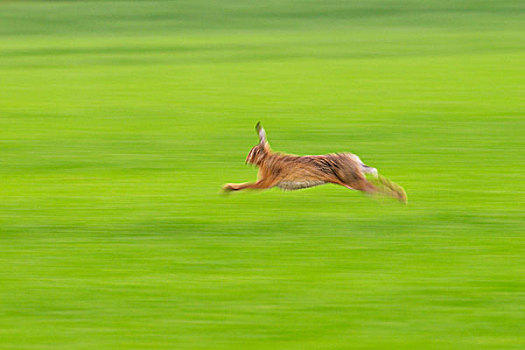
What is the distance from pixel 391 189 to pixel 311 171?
0.80 m

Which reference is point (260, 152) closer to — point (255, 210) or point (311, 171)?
point (255, 210)

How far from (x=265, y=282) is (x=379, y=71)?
11805 millimetres

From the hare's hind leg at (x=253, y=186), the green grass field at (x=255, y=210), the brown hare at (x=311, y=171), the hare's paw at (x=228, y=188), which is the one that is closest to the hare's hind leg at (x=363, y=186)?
the brown hare at (x=311, y=171)

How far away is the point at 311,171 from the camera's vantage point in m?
7.00

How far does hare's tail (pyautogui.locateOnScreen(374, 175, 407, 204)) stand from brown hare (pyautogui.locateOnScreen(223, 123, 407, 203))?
11cm

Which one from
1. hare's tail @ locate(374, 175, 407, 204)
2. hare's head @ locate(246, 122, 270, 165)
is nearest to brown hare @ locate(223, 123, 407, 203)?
hare's head @ locate(246, 122, 270, 165)

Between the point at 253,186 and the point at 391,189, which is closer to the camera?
the point at 253,186

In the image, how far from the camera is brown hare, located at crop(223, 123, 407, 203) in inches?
276

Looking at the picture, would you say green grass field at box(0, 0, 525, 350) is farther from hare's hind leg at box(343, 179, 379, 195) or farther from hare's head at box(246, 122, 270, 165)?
hare's head at box(246, 122, 270, 165)

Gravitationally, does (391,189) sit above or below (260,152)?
below

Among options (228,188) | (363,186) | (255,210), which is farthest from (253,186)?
(363,186)

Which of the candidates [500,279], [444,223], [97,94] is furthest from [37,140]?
[500,279]

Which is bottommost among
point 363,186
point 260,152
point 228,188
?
point 363,186

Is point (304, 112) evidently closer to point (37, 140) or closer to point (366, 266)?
point (37, 140)
